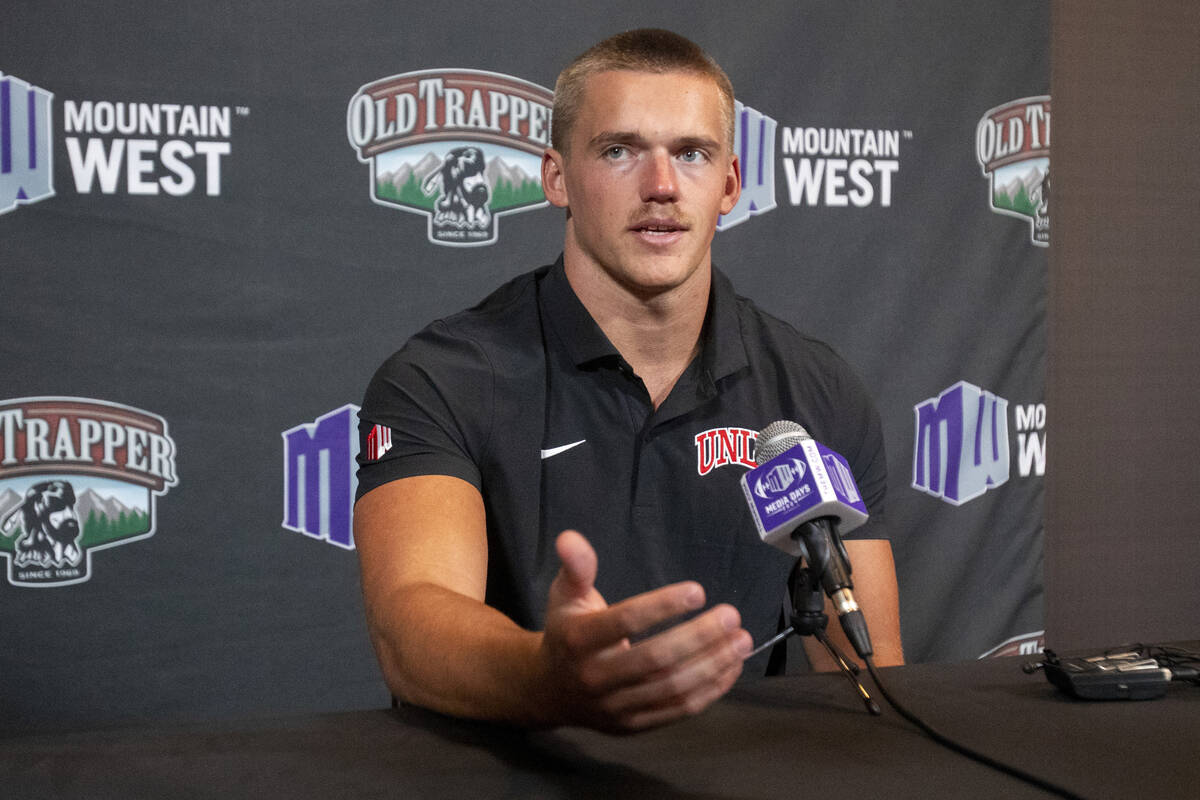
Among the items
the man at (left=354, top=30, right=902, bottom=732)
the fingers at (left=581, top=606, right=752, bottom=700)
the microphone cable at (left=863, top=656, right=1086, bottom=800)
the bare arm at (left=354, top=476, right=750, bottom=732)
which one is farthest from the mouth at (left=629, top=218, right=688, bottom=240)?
the fingers at (left=581, top=606, right=752, bottom=700)

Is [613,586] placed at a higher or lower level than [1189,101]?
lower

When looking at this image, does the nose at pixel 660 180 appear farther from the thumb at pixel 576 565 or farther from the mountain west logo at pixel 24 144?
the mountain west logo at pixel 24 144

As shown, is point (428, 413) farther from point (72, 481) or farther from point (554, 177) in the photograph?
point (72, 481)

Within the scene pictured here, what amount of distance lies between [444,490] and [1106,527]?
1860mm

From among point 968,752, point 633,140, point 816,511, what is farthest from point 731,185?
point 968,752

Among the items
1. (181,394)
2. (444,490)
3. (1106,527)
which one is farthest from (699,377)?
(1106,527)

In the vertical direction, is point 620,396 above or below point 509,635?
above

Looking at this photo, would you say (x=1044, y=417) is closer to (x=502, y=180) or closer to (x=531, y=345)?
(x=502, y=180)

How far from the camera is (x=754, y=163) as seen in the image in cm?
209

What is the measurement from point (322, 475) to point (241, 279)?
347 millimetres

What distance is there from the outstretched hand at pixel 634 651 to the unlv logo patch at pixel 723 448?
24.2 inches

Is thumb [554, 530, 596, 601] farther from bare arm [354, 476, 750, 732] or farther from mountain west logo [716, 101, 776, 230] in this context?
mountain west logo [716, 101, 776, 230]

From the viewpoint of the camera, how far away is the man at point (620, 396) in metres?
1.16

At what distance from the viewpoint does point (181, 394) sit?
1.83m
